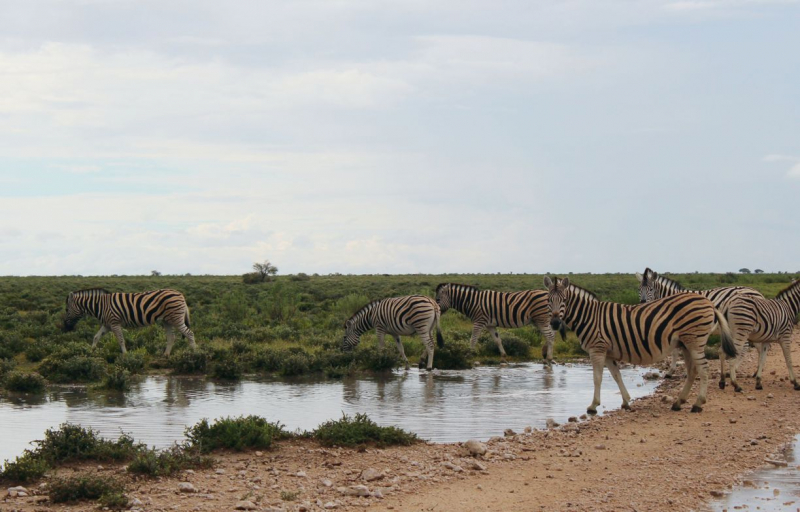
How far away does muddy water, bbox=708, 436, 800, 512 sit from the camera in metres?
7.25

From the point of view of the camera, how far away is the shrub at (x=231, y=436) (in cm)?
954

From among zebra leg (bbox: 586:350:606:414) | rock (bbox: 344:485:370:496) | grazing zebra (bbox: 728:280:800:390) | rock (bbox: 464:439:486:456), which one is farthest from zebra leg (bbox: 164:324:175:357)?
rock (bbox: 344:485:370:496)

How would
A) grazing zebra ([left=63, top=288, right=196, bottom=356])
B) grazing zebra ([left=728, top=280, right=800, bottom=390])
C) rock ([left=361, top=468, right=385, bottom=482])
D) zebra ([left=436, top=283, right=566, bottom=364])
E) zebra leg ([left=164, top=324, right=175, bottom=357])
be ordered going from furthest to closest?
grazing zebra ([left=63, top=288, right=196, bottom=356]) < zebra ([left=436, top=283, right=566, bottom=364]) < zebra leg ([left=164, top=324, right=175, bottom=357]) < grazing zebra ([left=728, top=280, right=800, bottom=390]) < rock ([left=361, top=468, right=385, bottom=482])

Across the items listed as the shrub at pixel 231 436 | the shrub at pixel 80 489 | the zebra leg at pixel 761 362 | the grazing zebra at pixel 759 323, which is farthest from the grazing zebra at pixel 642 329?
the shrub at pixel 80 489

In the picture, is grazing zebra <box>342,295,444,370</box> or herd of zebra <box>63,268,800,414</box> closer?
herd of zebra <box>63,268,800,414</box>

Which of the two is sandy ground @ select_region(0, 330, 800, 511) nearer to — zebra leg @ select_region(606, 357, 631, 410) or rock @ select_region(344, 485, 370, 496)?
rock @ select_region(344, 485, 370, 496)

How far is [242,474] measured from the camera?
27.4 feet

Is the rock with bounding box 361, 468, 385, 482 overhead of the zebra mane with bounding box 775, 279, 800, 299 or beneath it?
beneath

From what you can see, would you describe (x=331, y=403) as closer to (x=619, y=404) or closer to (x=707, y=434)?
(x=619, y=404)

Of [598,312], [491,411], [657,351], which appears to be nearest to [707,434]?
[657,351]

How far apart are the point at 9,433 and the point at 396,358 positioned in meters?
8.68

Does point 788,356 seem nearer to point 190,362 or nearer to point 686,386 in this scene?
point 686,386

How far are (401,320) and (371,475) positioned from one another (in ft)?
35.1

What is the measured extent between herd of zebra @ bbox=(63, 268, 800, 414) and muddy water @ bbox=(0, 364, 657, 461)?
4.43 ft
